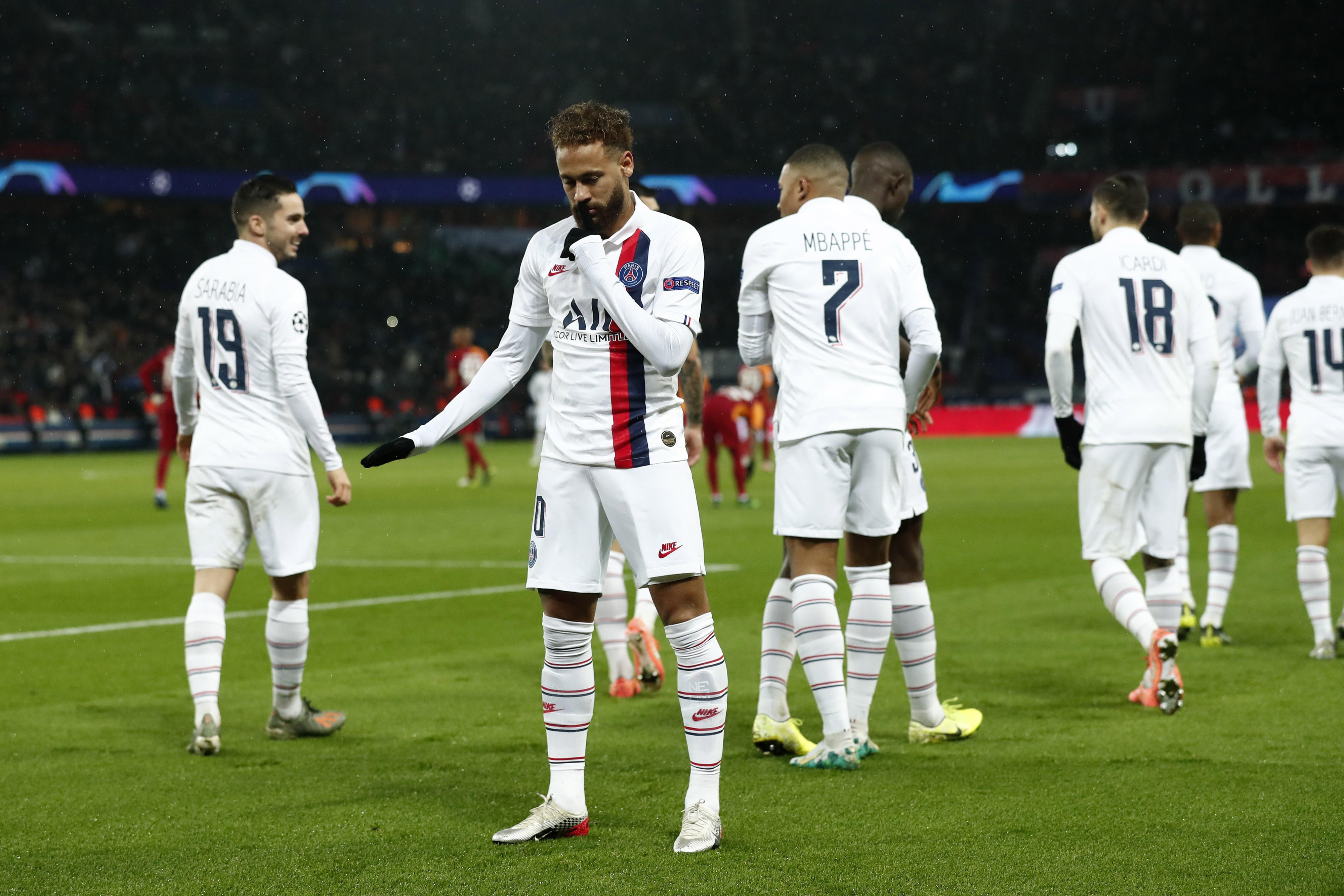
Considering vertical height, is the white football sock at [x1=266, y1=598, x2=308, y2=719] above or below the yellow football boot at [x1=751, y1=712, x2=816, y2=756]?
above

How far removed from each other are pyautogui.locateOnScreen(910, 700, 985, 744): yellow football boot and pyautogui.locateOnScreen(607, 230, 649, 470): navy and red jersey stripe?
6.66ft

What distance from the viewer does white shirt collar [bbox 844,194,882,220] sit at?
5.38 m

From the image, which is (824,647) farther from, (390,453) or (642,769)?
(390,453)

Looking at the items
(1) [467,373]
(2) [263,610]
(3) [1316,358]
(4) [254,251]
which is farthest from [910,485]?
(1) [467,373]

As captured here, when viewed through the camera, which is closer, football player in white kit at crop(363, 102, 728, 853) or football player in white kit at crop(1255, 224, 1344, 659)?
football player in white kit at crop(363, 102, 728, 853)

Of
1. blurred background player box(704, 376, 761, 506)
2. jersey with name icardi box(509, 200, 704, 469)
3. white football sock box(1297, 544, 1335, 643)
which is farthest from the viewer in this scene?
blurred background player box(704, 376, 761, 506)

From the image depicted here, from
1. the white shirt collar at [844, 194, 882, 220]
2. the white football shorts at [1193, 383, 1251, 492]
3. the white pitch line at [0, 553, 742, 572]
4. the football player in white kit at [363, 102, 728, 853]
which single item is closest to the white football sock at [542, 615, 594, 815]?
the football player in white kit at [363, 102, 728, 853]

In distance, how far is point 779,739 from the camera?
5379 millimetres

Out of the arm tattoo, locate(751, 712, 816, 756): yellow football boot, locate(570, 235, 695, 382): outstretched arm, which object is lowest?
locate(751, 712, 816, 756): yellow football boot

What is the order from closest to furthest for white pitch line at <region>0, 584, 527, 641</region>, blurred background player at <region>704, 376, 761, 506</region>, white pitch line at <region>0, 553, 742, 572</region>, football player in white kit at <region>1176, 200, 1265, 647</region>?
football player in white kit at <region>1176, 200, 1265, 647</region> < white pitch line at <region>0, 584, 527, 641</region> < white pitch line at <region>0, 553, 742, 572</region> < blurred background player at <region>704, 376, 761, 506</region>

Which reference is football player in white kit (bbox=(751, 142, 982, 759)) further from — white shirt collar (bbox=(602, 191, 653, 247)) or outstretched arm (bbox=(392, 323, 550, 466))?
outstretched arm (bbox=(392, 323, 550, 466))

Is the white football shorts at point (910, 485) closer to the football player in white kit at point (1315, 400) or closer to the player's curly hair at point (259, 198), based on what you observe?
the player's curly hair at point (259, 198)

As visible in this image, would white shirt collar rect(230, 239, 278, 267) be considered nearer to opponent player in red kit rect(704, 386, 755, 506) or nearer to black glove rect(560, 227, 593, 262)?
black glove rect(560, 227, 593, 262)

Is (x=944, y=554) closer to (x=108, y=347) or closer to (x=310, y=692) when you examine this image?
(x=310, y=692)
